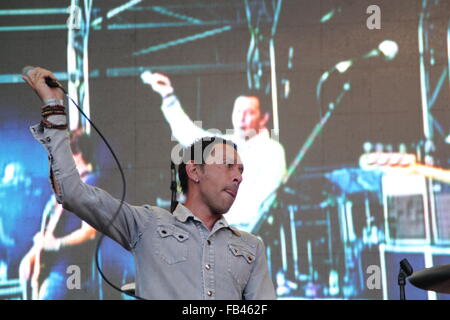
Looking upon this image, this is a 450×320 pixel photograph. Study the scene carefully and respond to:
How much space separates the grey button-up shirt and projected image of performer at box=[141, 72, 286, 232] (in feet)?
8.08

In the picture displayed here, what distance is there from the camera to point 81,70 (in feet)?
16.2

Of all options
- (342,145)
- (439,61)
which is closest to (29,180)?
(342,145)

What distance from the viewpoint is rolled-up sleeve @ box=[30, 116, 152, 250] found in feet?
5.95

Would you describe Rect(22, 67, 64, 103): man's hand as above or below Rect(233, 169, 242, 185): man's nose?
above

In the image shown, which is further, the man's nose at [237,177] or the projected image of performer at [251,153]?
the projected image of performer at [251,153]

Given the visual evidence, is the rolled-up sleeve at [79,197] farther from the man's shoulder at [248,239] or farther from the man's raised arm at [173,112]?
the man's raised arm at [173,112]

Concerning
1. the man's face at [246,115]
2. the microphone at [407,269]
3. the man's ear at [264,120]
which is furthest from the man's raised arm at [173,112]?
the microphone at [407,269]

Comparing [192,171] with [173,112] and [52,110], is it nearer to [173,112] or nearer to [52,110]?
[52,110]

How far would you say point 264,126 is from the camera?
4727 millimetres

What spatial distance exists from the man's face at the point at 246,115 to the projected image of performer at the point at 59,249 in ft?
3.12

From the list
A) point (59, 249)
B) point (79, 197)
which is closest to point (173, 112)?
point (59, 249)

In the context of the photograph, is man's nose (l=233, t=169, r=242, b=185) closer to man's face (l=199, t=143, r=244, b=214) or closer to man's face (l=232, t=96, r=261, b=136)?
man's face (l=199, t=143, r=244, b=214)

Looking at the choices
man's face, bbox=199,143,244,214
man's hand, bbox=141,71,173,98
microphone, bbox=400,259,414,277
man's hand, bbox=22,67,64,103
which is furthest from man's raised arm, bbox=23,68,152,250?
man's hand, bbox=141,71,173,98

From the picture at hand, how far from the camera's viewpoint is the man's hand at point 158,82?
489cm
